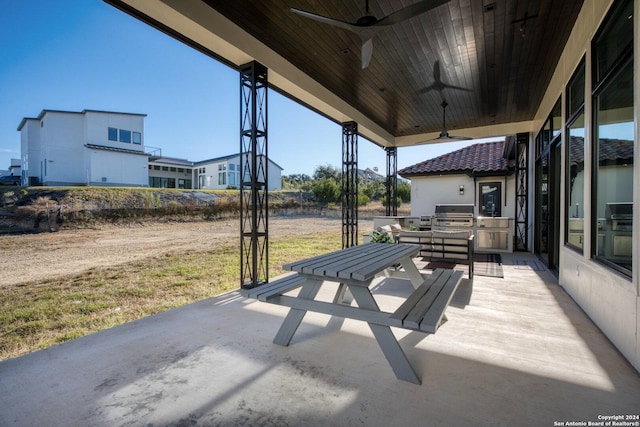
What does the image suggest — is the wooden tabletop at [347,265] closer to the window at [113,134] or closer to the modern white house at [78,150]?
the modern white house at [78,150]

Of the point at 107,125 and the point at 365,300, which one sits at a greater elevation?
the point at 107,125

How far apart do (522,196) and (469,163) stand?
9.36 feet

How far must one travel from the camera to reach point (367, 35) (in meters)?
3.03

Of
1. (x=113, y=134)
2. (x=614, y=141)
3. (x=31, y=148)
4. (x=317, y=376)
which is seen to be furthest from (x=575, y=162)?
(x=31, y=148)

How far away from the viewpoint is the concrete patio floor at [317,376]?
1.65 m

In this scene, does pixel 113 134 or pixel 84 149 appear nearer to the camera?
pixel 84 149

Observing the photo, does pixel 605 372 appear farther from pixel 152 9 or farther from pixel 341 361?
pixel 152 9

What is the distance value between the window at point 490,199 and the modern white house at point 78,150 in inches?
829

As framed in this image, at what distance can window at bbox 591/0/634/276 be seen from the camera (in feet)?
7.83

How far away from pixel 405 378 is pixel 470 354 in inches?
29.1

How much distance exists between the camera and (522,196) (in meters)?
8.37

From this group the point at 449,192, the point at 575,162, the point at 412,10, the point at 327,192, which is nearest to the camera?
the point at 412,10

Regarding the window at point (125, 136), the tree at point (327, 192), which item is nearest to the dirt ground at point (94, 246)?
the tree at point (327, 192)

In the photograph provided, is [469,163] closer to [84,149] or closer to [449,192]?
[449,192]
